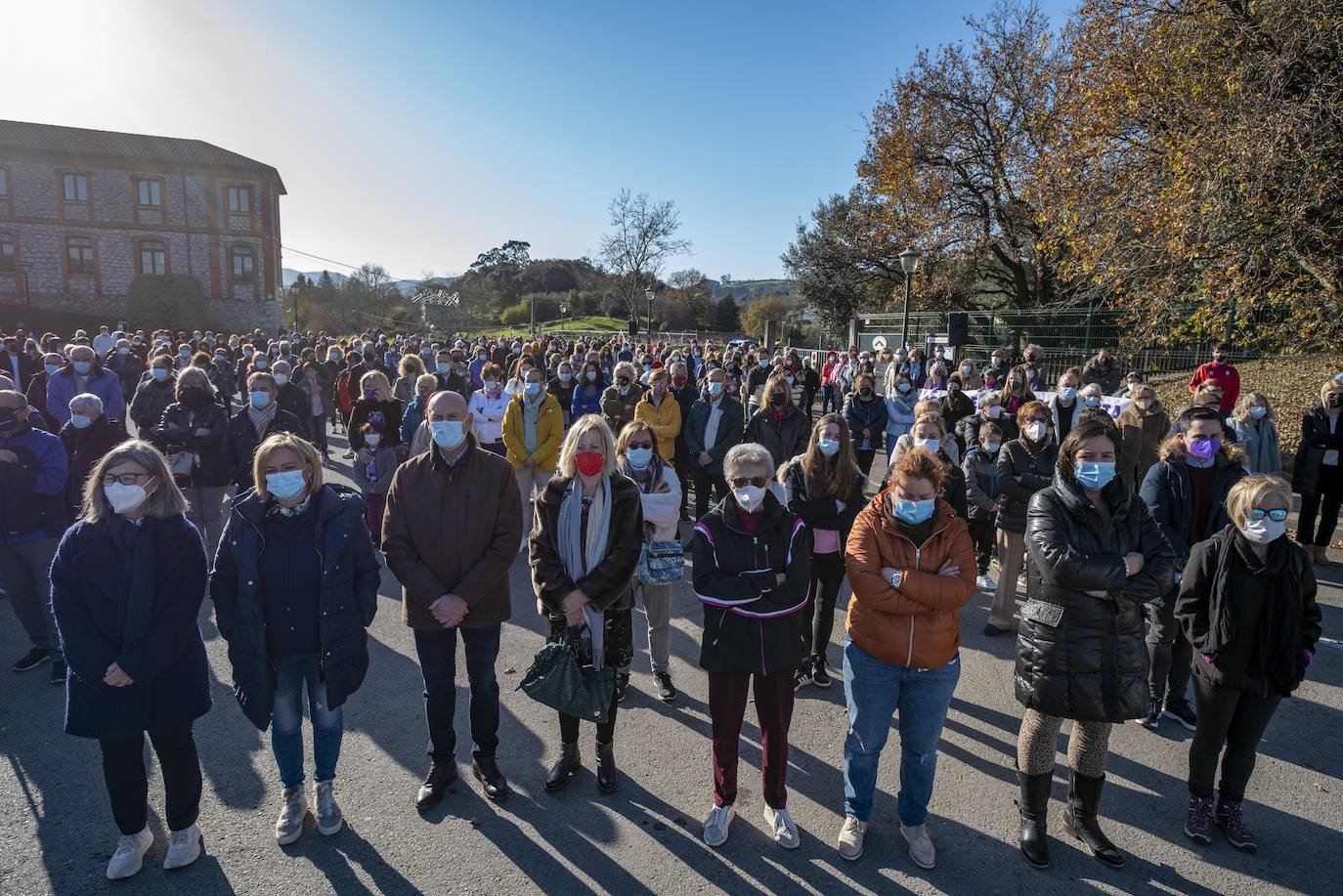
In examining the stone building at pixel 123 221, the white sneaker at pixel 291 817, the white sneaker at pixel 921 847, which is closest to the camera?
the white sneaker at pixel 921 847

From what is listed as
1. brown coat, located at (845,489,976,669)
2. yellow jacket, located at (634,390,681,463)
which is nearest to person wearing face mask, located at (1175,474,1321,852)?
brown coat, located at (845,489,976,669)

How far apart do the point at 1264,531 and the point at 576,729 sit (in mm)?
3414

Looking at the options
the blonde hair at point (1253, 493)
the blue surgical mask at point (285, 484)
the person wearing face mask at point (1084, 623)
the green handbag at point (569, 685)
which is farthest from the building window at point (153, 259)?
the blonde hair at point (1253, 493)

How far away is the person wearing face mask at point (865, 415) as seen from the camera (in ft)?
29.0

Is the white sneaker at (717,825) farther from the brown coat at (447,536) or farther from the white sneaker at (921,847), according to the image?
the brown coat at (447,536)

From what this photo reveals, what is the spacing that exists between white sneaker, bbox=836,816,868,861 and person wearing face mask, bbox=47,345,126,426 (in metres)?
9.08

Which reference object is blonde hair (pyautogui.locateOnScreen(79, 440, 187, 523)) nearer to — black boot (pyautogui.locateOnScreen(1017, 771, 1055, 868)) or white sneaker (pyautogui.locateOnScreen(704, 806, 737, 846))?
white sneaker (pyautogui.locateOnScreen(704, 806, 737, 846))

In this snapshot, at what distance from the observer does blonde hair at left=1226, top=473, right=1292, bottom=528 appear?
3.36 m

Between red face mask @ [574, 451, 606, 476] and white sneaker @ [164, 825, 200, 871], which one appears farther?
red face mask @ [574, 451, 606, 476]

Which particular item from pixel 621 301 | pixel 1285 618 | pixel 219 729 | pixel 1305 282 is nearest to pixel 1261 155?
pixel 1305 282

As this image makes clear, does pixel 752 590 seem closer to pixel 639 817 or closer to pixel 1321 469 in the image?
pixel 639 817

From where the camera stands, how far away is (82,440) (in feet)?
18.2

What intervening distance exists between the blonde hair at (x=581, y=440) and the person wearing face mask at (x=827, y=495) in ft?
4.42

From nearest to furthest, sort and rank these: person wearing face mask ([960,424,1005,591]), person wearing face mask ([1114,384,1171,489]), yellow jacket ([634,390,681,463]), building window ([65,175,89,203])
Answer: person wearing face mask ([960,424,1005,591]) < person wearing face mask ([1114,384,1171,489]) < yellow jacket ([634,390,681,463]) < building window ([65,175,89,203])
